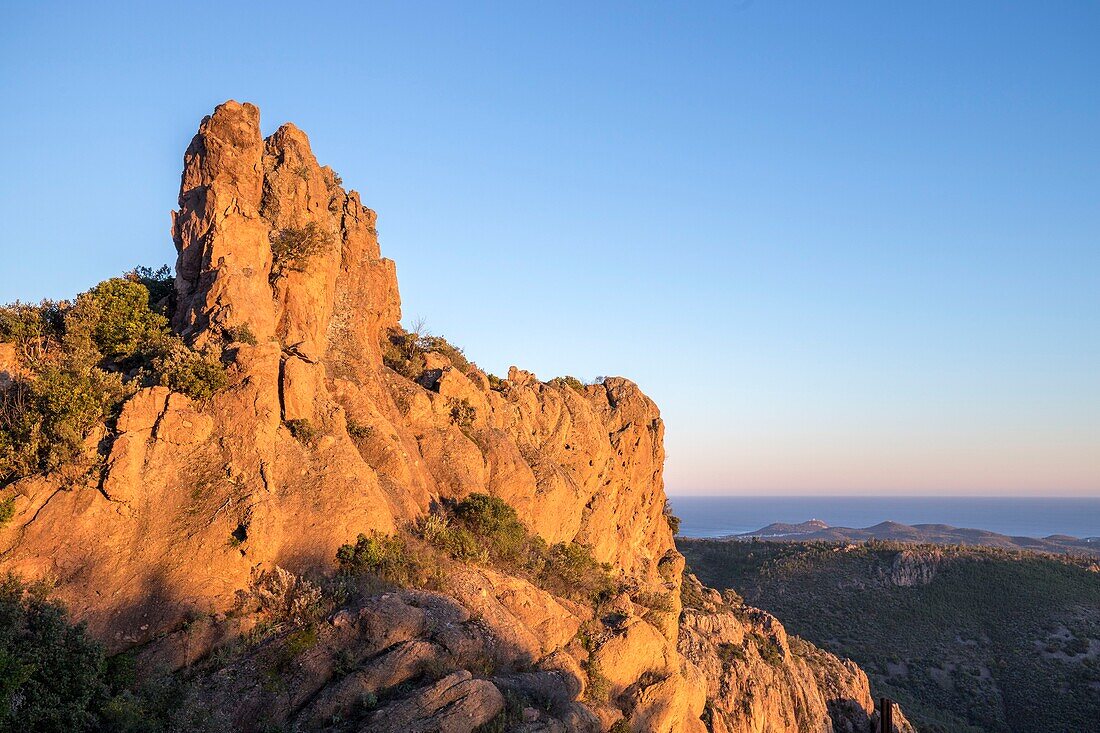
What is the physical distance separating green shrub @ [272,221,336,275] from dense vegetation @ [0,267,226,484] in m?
3.33

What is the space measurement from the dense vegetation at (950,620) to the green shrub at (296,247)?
157 ft

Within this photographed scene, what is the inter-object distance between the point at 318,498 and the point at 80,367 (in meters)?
5.85

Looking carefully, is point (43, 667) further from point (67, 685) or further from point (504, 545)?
point (504, 545)

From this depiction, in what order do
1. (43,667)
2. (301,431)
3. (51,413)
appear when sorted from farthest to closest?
(301,431), (51,413), (43,667)

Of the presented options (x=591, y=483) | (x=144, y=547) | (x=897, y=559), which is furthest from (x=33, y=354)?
(x=897, y=559)

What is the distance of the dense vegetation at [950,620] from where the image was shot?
52781mm

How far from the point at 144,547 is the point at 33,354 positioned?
707 cm

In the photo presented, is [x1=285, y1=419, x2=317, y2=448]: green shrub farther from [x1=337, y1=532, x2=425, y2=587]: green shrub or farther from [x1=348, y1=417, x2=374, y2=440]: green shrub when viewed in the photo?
[x1=337, y1=532, x2=425, y2=587]: green shrub

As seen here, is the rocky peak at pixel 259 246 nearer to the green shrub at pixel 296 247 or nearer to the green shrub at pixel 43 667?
the green shrub at pixel 296 247

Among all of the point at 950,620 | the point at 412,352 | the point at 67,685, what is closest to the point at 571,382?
the point at 412,352

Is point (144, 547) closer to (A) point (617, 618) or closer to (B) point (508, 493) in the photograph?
(B) point (508, 493)

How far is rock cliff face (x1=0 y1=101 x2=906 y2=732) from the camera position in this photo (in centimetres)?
1170

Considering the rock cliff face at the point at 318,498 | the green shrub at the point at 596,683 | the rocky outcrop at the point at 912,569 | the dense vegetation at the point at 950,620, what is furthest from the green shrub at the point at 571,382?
the rocky outcrop at the point at 912,569

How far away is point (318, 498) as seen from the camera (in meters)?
14.8
